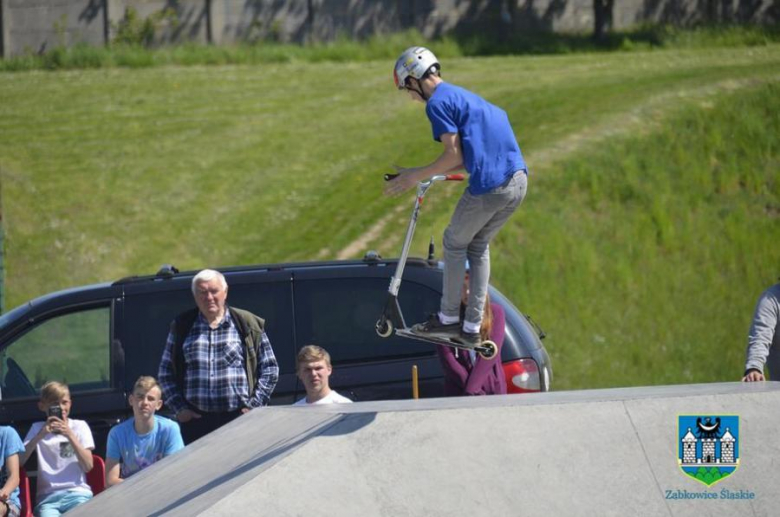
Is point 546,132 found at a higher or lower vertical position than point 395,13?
lower

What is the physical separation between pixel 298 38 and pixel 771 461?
22997 mm

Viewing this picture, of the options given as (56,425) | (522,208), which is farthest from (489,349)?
(522,208)

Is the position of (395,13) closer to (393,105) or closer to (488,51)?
(488,51)

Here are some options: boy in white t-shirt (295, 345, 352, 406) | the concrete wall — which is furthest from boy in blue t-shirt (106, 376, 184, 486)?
the concrete wall

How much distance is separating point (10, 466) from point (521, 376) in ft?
11.2

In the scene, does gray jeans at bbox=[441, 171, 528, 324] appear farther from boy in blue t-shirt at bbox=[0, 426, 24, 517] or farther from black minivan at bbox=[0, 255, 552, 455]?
boy in blue t-shirt at bbox=[0, 426, 24, 517]

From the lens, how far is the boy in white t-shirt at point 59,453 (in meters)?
6.93

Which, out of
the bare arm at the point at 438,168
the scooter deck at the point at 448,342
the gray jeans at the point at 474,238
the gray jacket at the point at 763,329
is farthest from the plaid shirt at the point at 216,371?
the gray jacket at the point at 763,329

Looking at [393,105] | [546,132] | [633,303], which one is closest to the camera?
[633,303]

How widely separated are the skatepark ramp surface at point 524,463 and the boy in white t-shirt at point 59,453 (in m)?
1.65

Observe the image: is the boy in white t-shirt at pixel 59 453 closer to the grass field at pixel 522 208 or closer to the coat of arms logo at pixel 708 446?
the coat of arms logo at pixel 708 446

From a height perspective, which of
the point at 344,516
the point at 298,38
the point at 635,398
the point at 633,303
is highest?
the point at 298,38

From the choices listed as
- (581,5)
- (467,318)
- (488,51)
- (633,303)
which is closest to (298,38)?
(488,51)

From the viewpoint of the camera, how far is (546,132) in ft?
63.8
